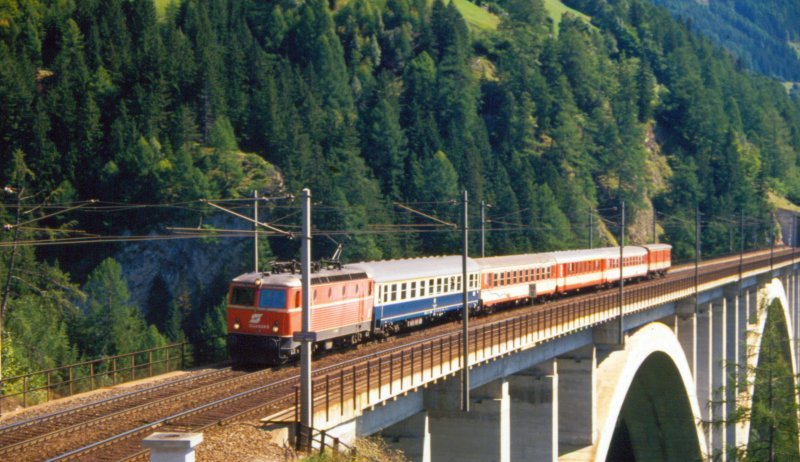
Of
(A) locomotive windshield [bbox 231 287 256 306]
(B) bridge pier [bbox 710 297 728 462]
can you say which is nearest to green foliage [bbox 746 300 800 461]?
(A) locomotive windshield [bbox 231 287 256 306]

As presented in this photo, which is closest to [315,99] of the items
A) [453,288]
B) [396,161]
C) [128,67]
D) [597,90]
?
[396,161]

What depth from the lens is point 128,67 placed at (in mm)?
114938

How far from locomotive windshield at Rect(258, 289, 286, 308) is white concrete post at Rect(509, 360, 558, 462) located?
13079 mm

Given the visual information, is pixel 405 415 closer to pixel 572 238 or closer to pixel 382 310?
pixel 382 310

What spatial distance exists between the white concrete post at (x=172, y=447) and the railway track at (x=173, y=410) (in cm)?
314

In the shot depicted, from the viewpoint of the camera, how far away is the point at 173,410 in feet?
79.0

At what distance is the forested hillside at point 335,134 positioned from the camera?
95.6m

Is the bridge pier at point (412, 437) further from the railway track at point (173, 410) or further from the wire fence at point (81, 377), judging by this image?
the wire fence at point (81, 377)

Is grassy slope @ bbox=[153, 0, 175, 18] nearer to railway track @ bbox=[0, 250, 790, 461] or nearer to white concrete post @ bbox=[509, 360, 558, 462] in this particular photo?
white concrete post @ bbox=[509, 360, 558, 462]

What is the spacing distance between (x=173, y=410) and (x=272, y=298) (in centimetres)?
762

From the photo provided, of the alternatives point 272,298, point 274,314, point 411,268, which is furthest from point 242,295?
point 411,268

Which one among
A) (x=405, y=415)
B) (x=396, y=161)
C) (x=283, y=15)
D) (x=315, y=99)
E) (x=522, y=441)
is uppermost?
(x=283, y=15)

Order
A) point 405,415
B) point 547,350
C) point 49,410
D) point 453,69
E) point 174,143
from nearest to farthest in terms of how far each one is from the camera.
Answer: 1. point 49,410
2. point 405,415
3. point 547,350
4. point 174,143
5. point 453,69

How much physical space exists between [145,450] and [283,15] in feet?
449
